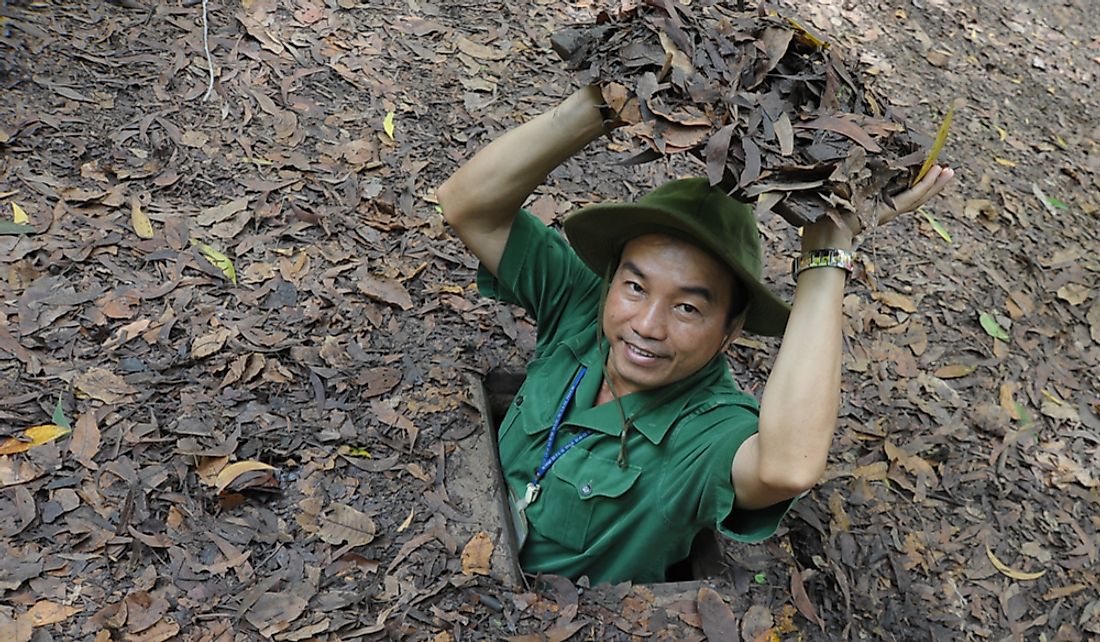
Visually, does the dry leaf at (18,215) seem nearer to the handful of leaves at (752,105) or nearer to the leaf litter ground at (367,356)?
the leaf litter ground at (367,356)

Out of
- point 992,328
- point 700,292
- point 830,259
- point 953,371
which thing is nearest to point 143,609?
point 700,292

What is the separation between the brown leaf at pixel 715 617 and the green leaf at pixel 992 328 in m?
2.47

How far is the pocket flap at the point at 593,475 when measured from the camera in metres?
2.65

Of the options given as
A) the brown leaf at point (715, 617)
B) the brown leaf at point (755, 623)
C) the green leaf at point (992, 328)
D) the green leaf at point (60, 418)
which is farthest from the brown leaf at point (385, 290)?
the green leaf at point (992, 328)

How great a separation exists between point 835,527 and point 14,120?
3724 mm

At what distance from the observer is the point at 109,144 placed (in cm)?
399

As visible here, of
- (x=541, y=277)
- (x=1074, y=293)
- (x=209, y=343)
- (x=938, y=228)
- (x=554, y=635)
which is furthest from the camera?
(x=938, y=228)

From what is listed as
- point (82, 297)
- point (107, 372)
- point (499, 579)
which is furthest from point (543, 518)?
point (82, 297)

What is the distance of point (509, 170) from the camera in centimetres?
275

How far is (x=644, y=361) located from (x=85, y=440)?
1.74m

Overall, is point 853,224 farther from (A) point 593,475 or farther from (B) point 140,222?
(B) point 140,222

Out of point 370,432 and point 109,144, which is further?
point 109,144

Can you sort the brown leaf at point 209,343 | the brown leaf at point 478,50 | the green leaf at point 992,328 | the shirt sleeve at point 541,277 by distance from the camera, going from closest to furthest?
the shirt sleeve at point 541,277, the brown leaf at point 209,343, the green leaf at point 992,328, the brown leaf at point 478,50

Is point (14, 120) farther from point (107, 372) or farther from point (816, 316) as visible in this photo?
point (816, 316)
